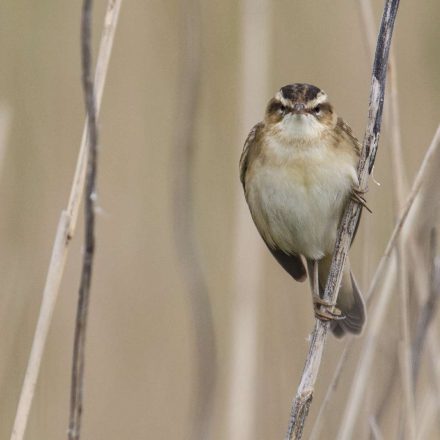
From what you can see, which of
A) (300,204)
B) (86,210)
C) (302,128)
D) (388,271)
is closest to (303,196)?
(300,204)

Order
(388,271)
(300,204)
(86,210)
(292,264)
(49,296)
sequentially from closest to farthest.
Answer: (86,210)
(49,296)
(388,271)
(300,204)
(292,264)

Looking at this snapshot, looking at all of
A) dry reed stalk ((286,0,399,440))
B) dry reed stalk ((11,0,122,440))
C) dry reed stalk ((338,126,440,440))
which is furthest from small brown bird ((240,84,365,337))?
dry reed stalk ((11,0,122,440))

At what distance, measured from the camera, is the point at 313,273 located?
3018 millimetres

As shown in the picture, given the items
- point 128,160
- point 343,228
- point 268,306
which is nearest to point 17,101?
point 128,160

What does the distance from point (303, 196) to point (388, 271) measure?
14.1 inches

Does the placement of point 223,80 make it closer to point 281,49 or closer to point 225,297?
point 281,49

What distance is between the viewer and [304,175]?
104 inches

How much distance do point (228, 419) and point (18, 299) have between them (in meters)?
0.81

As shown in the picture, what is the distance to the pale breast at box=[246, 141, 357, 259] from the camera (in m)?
2.60

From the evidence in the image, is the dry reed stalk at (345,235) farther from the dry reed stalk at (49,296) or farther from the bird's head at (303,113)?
the dry reed stalk at (49,296)

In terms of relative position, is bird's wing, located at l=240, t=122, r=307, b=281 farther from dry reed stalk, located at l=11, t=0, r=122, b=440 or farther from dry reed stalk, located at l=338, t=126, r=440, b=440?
dry reed stalk, located at l=11, t=0, r=122, b=440

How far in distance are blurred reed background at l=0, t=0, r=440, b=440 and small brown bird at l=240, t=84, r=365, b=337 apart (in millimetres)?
131

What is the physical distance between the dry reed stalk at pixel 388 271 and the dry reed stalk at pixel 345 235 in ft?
0.56

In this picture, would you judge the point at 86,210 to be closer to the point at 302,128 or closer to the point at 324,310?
the point at 324,310
